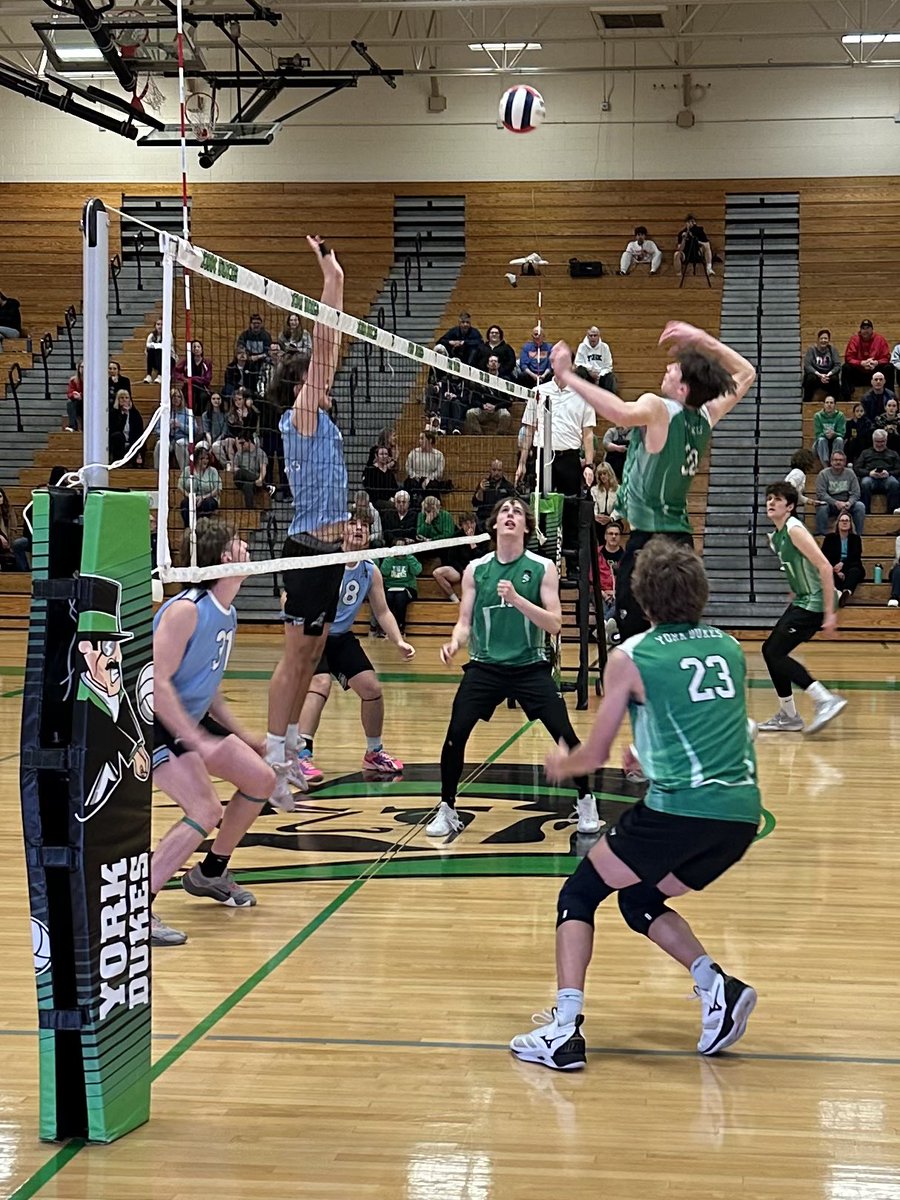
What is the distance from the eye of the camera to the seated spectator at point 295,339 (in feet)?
26.6

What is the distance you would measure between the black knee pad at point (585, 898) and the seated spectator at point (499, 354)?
17747mm

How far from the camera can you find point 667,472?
6.70 meters

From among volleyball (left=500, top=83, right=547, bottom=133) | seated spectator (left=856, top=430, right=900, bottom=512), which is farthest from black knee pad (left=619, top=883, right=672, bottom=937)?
seated spectator (left=856, top=430, right=900, bottom=512)

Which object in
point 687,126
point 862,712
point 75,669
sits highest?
point 687,126

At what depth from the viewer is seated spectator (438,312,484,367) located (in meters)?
22.0

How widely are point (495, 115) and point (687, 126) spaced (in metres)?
3.36

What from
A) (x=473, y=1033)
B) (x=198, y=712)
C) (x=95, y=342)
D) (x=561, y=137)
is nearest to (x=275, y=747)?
(x=198, y=712)

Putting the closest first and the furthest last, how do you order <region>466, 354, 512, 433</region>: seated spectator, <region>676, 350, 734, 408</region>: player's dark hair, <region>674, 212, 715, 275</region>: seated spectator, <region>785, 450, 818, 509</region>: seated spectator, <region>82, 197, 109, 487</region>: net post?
<region>82, 197, 109, 487</region>: net post < <region>676, 350, 734, 408</region>: player's dark hair < <region>785, 450, 818, 509</region>: seated spectator < <region>466, 354, 512, 433</region>: seated spectator < <region>674, 212, 715, 275</region>: seated spectator

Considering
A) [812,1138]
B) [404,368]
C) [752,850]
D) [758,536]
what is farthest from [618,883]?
[404,368]

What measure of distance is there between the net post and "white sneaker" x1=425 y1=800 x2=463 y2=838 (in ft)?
12.9

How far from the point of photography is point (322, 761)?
1001 centimetres

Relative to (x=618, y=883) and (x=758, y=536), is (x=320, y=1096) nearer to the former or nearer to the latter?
(x=618, y=883)

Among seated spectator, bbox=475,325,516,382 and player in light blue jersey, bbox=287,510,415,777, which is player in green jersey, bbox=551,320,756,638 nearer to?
player in light blue jersey, bbox=287,510,415,777

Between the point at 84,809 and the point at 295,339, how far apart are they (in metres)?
15.8
